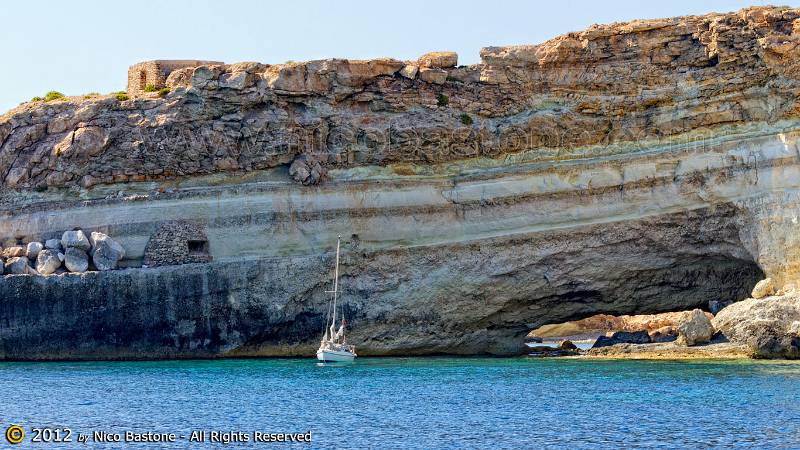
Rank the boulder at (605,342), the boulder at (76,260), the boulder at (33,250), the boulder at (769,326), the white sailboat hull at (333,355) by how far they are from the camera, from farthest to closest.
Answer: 1. the boulder at (605,342)
2. the boulder at (33,250)
3. the boulder at (76,260)
4. the white sailboat hull at (333,355)
5. the boulder at (769,326)

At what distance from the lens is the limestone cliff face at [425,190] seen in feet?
120

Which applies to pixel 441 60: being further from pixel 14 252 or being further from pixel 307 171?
pixel 14 252

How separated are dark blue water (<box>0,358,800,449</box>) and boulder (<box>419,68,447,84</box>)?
8.57 meters

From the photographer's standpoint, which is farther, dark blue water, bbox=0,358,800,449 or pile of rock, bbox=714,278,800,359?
pile of rock, bbox=714,278,800,359

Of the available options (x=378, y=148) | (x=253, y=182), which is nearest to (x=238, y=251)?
(x=253, y=182)

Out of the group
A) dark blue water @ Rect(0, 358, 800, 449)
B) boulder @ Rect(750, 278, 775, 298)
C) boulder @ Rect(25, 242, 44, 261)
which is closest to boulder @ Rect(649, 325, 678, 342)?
dark blue water @ Rect(0, 358, 800, 449)

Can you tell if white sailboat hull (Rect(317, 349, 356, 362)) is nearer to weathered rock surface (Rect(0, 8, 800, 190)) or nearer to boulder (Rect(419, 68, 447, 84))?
weathered rock surface (Rect(0, 8, 800, 190))

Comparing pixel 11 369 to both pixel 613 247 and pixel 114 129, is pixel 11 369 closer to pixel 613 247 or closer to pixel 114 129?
pixel 114 129

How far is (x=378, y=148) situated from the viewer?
126ft

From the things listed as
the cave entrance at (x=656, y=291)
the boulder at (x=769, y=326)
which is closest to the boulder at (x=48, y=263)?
the cave entrance at (x=656, y=291)

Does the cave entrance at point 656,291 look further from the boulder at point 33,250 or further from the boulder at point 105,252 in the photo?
the boulder at point 33,250

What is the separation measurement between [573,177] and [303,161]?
784 centimetres

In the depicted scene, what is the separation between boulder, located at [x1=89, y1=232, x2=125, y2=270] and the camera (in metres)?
37.2

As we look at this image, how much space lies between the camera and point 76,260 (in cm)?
3722
